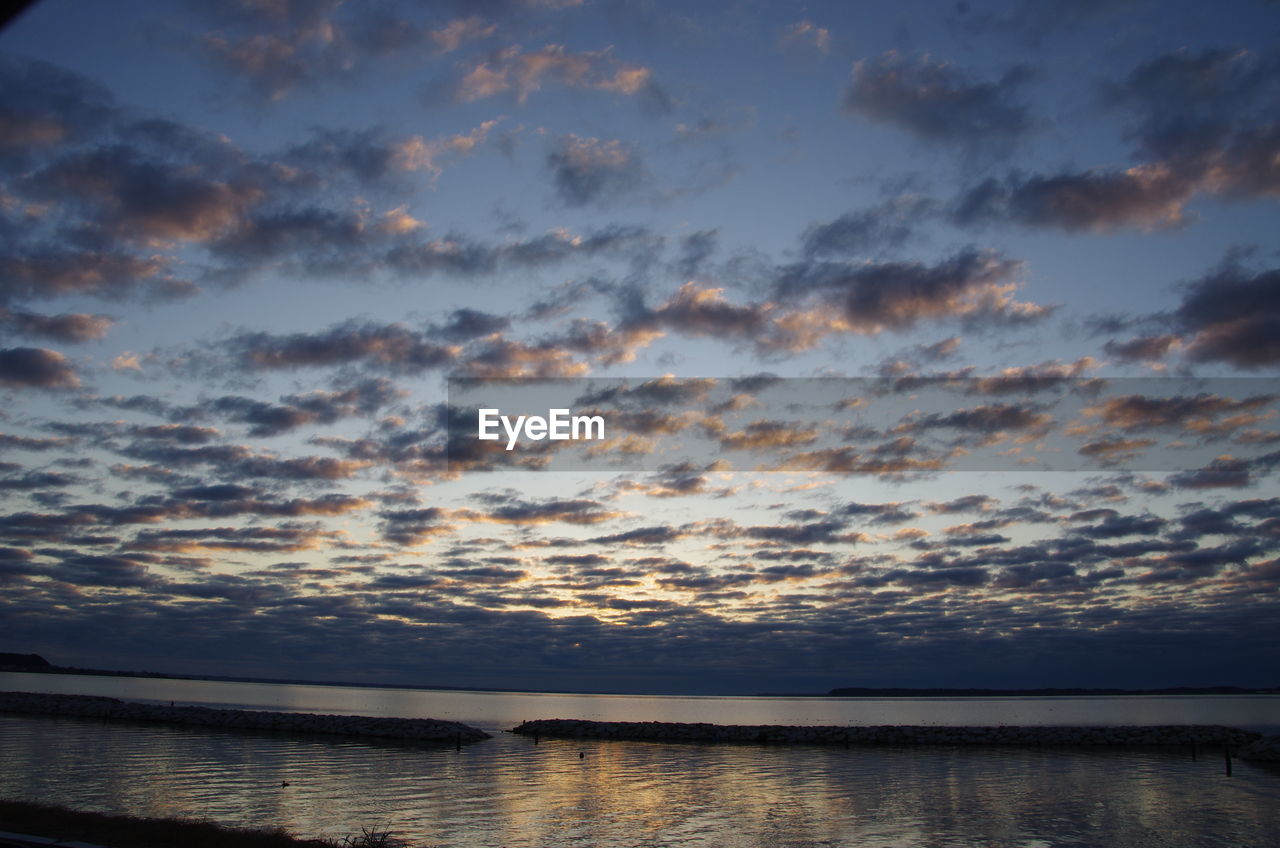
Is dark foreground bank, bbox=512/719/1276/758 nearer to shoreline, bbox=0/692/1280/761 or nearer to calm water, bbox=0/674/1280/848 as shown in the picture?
shoreline, bbox=0/692/1280/761

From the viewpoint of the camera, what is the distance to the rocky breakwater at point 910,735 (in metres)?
89.2

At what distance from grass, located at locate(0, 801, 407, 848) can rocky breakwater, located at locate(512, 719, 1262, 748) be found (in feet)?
252

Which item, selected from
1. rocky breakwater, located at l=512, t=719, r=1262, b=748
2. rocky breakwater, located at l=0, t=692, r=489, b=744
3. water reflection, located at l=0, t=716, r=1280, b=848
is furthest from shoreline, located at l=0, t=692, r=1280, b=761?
water reflection, located at l=0, t=716, r=1280, b=848

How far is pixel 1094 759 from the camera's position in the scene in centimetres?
7456

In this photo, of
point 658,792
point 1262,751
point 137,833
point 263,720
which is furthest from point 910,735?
point 137,833

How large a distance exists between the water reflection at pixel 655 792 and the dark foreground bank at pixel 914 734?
32.8ft

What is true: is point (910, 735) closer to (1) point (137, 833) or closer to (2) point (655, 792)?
(2) point (655, 792)

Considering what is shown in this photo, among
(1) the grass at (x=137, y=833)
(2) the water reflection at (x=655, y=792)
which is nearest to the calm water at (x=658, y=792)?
(2) the water reflection at (x=655, y=792)

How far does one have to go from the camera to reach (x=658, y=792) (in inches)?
2067

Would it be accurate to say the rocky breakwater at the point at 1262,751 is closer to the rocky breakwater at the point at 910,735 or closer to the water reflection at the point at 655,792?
the water reflection at the point at 655,792

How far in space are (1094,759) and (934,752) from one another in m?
14.6

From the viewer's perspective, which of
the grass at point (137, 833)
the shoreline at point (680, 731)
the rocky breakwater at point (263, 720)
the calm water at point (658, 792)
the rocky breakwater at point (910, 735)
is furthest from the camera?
the rocky breakwater at point (263, 720)

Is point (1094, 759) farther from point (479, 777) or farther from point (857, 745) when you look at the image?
point (479, 777)

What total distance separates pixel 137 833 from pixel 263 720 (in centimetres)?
8497
